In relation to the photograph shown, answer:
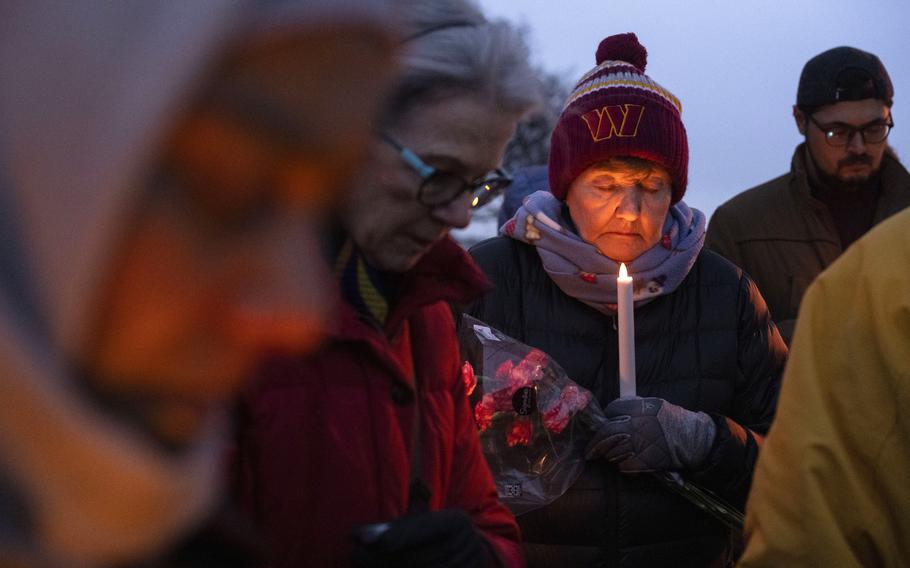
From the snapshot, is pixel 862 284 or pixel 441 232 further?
pixel 441 232

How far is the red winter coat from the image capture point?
5.43 feet

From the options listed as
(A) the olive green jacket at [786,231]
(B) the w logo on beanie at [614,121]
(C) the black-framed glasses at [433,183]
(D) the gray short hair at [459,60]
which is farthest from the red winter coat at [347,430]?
(A) the olive green jacket at [786,231]

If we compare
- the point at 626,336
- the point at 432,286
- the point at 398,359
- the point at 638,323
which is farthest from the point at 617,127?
the point at 398,359

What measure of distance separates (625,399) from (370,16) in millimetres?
2280

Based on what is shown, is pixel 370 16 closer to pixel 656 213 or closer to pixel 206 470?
pixel 206 470

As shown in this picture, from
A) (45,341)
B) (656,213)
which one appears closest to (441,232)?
(45,341)

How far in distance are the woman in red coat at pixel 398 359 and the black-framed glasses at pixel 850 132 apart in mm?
3002

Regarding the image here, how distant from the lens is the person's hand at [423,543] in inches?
62.8

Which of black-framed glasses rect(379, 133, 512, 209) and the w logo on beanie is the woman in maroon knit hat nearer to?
the w logo on beanie

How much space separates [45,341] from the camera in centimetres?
69

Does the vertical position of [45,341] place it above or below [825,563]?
above

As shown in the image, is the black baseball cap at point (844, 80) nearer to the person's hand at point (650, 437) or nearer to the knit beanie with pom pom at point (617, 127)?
the knit beanie with pom pom at point (617, 127)

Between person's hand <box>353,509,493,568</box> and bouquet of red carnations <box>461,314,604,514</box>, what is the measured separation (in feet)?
3.83

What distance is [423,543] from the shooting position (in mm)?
1650
